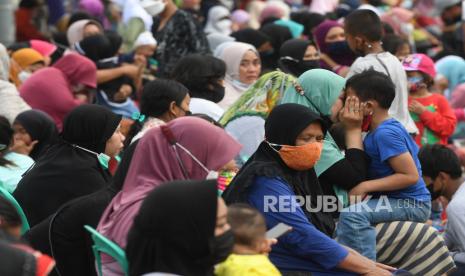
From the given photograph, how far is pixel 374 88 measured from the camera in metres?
6.10

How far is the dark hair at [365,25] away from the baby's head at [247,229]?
10.2 ft

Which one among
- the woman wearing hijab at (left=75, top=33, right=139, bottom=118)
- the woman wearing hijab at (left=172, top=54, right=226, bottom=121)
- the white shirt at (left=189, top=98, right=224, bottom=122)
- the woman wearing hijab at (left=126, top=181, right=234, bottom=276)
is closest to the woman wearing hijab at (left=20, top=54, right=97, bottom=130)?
the woman wearing hijab at (left=75, top=33, right=139, bottom=118)

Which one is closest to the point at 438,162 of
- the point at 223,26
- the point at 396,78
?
the point at 396,78

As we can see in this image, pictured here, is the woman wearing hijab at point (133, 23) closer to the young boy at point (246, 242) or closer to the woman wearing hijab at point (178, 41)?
the woman wearing hijab at point (178, 41)

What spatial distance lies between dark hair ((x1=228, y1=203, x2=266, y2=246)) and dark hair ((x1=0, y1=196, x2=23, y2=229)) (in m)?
0.95

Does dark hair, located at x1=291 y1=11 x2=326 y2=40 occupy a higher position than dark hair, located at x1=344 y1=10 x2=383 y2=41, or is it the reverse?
dark hair, located at x1=344 y1=10 x2=383 y2=41

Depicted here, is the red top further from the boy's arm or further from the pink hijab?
the pink hijab

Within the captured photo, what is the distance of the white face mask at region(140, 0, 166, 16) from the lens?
10.4 meters

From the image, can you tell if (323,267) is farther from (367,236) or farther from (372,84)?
(372,84)

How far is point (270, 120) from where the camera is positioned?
561 cm

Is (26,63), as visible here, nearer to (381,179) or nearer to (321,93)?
(321,93)

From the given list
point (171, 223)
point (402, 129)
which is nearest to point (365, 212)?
point (402, 129)

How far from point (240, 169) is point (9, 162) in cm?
175

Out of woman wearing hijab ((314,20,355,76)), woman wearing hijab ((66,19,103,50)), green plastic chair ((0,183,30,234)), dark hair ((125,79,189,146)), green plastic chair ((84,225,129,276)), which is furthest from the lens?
woman wearing hijab ((66,19,103,50))
